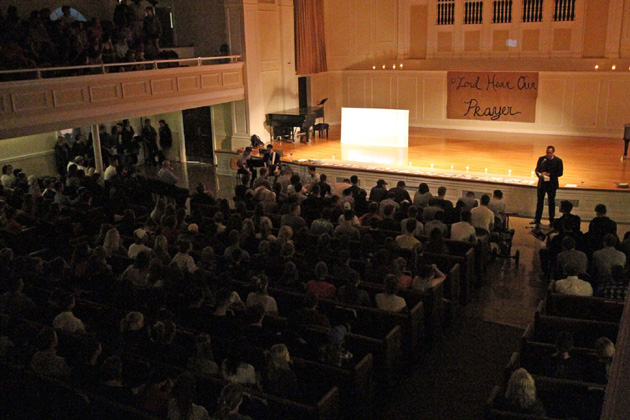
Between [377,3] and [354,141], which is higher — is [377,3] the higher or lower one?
the higher one

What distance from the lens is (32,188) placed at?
10312mm

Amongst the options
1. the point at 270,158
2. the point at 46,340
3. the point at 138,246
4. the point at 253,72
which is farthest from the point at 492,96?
the point at 46,340

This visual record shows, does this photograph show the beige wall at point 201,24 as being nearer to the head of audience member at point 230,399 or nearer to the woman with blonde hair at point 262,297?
the woman with blonde hair at point 262,297

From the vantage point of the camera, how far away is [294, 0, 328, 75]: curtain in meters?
17.2

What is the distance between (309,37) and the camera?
57.9 feet

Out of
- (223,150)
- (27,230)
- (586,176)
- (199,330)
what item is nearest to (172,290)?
(199,330)

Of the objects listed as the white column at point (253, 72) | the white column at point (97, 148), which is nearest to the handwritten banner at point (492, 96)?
the white column at point (253, 72)

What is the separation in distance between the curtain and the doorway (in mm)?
3092

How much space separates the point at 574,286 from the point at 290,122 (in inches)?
423

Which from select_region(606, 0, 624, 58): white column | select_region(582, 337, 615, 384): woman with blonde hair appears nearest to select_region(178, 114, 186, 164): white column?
select_region(606, 0, 624, 58): white column

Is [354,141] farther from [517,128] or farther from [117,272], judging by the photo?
[117,272]

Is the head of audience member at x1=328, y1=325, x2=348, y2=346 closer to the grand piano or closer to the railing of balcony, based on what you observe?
the railing of balcony

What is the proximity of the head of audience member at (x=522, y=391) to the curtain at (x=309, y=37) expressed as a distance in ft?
46.6

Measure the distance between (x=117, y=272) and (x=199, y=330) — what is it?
6.92ft
